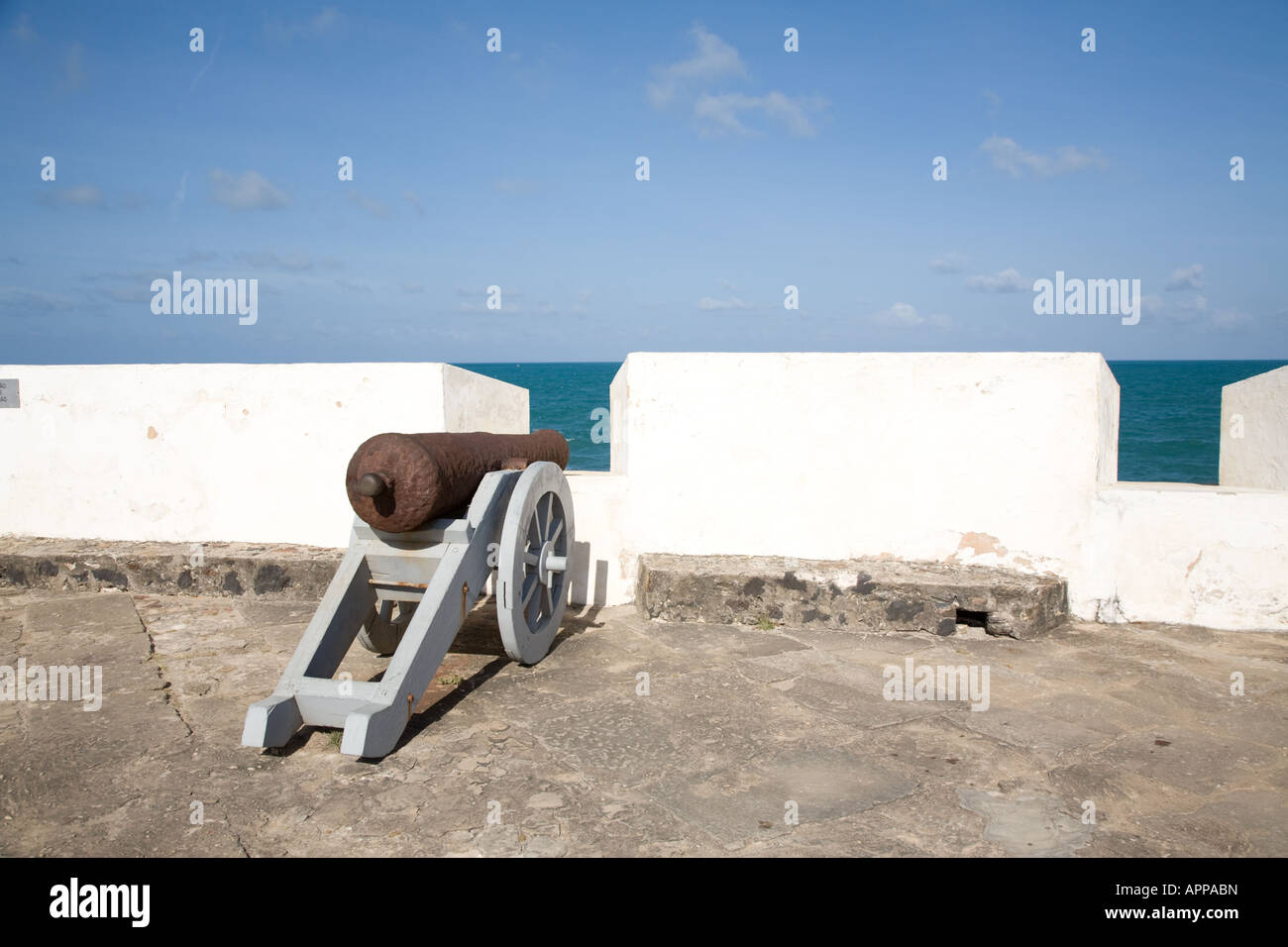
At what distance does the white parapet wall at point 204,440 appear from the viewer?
5758 mm

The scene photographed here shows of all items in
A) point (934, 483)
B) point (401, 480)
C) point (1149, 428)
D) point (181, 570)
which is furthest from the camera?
point (1149, 428)

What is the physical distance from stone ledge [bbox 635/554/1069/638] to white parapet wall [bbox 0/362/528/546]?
6.37ft

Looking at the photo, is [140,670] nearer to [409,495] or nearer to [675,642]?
[409,495]

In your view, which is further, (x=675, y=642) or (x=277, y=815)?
(x=675, y=642)

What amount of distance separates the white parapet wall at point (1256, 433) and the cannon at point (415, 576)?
483cm

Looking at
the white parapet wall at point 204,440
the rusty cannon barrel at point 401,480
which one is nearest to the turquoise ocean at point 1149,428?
the white parapet wall at point 204,440

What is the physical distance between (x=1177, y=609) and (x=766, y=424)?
267cm

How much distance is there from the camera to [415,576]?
382 centimetres

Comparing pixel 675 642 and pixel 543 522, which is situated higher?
pixel 543 522

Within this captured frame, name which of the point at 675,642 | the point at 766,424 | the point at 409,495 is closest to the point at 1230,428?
the point at 766,424

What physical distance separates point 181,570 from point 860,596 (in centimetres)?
445

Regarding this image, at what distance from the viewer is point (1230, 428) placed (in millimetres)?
6398

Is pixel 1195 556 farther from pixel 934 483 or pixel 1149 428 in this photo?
pixel 1149 428

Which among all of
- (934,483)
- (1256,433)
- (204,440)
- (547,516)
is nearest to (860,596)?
(934,483)
